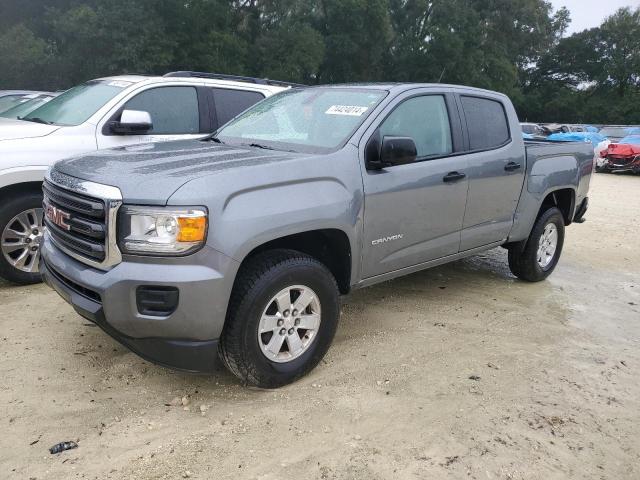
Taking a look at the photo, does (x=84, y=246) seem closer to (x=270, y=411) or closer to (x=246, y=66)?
(x=270, y=411)

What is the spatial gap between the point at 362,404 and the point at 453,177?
6.22ft

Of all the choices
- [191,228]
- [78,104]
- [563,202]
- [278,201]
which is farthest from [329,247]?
[563,202]

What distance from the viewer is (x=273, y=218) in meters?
3.03

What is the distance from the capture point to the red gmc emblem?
10.3 ft

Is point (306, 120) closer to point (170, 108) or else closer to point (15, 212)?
point (170, 108)

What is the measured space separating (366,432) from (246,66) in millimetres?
34121

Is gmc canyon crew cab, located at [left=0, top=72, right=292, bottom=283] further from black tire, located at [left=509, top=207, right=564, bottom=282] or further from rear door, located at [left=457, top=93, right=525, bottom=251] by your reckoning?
black tire, located at [left=509, top=207, right=564, bottom=282]

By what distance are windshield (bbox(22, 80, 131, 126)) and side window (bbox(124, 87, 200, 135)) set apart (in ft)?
0.76

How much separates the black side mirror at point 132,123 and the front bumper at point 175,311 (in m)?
2.26

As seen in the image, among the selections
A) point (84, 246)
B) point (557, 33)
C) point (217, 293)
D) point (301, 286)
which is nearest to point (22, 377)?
point (84, 246)

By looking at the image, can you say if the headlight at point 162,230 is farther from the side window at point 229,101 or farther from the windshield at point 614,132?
the windshield at point 614,132

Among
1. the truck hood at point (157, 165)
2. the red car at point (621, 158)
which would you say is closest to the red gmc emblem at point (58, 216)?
the truck hood at point (157, 165)

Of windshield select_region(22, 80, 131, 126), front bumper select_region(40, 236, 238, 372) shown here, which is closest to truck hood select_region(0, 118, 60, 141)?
windshield select_region(22, 80, 131, 126)

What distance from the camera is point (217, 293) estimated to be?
283cm
